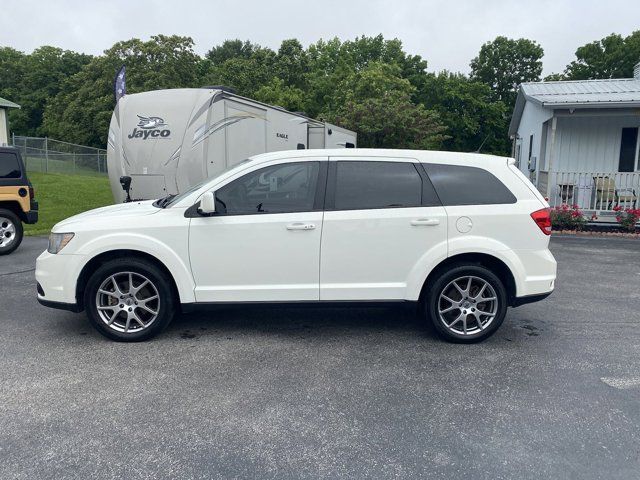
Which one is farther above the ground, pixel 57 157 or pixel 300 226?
pixel 57 157

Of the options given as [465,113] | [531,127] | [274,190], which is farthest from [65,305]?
[465,113]

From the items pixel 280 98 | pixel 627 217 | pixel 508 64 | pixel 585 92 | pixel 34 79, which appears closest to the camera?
pixel 627 217

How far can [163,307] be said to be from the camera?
15.4 ft

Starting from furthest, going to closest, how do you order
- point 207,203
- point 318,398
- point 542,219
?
point 542,219, point 207,203, point 318,398

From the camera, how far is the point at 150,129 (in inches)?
363

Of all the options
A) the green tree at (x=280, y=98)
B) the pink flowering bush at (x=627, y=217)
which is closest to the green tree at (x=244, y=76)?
A: the green tree at (x=280, y=98)

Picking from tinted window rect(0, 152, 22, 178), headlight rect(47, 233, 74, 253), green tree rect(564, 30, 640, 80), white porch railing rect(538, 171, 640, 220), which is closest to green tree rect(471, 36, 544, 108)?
green tree rect(564, 30, 640, 80)

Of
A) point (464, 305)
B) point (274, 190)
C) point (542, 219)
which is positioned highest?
point (274, 190)

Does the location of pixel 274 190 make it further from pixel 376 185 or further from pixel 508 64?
pixel 508 64

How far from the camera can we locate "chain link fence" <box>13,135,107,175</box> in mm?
25328

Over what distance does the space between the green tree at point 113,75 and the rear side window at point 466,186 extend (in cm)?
3522

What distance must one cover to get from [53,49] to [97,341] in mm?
61721

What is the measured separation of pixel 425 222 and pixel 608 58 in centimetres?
4777

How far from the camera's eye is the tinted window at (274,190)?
470 centimetres
